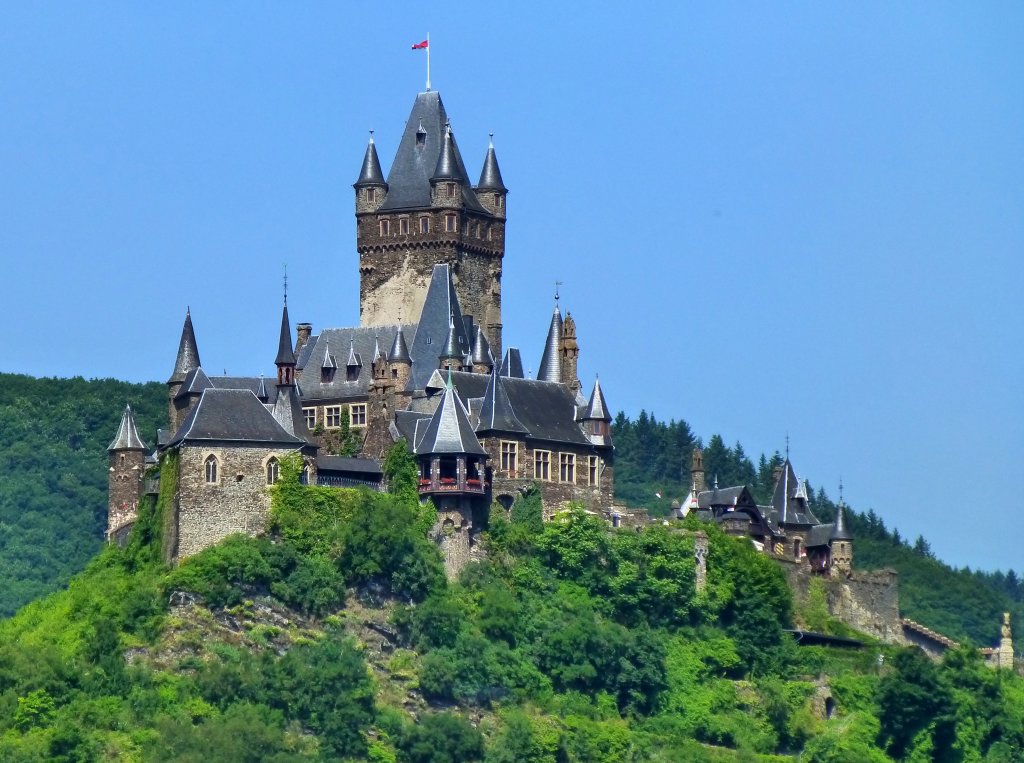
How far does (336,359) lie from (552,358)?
715 cm

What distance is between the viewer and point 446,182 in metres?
108

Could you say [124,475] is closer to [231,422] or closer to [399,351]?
[231,422]

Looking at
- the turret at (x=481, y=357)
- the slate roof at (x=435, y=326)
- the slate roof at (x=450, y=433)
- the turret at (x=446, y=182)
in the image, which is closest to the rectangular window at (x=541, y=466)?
the slate roof at (x=450, y=433)

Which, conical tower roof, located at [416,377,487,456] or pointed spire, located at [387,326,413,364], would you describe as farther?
pointed spire, located at [387,326,413,364]

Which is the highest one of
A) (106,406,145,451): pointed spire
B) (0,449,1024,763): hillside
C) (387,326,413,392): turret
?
(387,326,413,392): turret

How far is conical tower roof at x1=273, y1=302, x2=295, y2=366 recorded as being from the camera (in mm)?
98750

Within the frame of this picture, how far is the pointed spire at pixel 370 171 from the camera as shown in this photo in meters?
110

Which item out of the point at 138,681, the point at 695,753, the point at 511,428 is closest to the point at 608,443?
the point at 511,428

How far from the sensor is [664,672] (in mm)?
98250

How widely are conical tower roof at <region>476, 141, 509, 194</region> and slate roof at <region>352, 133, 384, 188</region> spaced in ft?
11.3

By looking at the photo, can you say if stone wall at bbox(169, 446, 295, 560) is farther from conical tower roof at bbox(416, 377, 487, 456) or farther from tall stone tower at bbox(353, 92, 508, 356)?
tall stone tower at bbox(353, 92, 508, 356)

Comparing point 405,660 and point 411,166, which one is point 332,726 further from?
point 411,166

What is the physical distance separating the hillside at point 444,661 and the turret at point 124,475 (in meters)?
2.22

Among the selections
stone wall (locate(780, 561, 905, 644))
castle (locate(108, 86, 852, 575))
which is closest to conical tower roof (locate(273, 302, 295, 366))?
castle (locate(108, 86, 852, 575))
